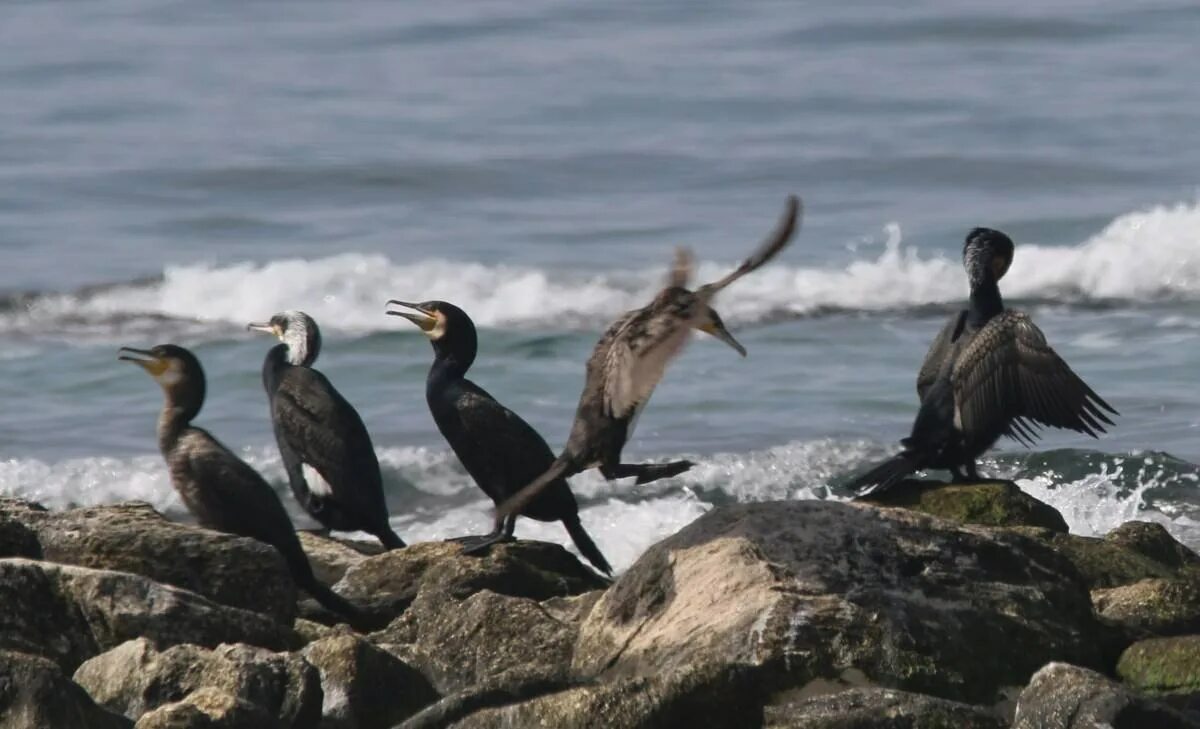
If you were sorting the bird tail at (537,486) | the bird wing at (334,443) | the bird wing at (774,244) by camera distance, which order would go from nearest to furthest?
the bird wing at (774,244), the bird tail at (537,486), the bird wing at (334,443)

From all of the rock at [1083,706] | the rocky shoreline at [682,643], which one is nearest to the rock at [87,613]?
the rocky shoreline at [682,643]

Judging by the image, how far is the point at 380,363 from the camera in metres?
16.5

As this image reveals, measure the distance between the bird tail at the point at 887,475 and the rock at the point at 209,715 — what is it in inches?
122

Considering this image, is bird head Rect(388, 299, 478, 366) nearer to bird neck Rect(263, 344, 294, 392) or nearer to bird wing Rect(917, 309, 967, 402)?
bird neck Rect(263, 344, 294, 392)

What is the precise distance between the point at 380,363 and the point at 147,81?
1124cm

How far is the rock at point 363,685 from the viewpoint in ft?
21.0

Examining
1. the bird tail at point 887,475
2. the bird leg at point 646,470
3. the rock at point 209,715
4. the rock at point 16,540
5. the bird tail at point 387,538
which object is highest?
the bird leg at point 646,470

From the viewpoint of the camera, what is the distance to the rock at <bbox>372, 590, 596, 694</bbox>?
6898 mm

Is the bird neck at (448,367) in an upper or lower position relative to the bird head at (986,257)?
lower

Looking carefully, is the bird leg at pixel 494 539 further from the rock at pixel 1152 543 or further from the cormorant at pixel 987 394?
the rock at pixel 1152 543

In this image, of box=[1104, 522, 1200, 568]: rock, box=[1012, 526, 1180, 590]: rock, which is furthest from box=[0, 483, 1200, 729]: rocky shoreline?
box=[1104, 522, 1200, 568]: rock

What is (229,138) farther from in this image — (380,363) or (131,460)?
(131,460)

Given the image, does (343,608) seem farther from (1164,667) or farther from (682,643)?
(1164,667)

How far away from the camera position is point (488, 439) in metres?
8.65
